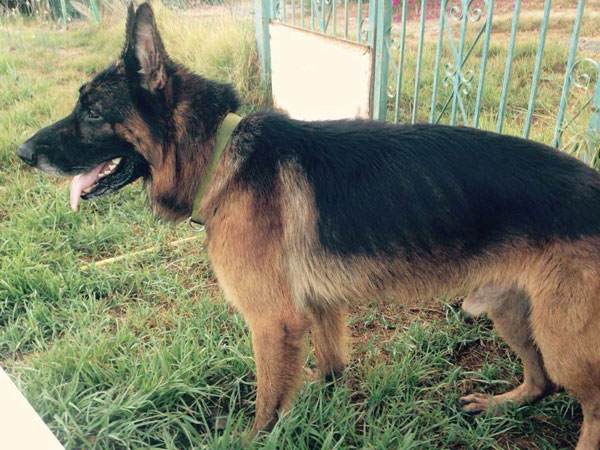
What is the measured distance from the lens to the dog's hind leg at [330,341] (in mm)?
2505

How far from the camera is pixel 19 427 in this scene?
1.29 meters

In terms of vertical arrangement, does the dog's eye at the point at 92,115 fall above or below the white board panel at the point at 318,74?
above

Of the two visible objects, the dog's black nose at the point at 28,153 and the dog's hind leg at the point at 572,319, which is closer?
the dog's hind leg at the point at 572,319

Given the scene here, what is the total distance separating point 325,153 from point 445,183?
54cm

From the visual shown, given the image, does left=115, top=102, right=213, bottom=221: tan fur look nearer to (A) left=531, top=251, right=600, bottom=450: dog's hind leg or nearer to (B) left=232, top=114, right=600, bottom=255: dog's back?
(B) left=232, top=114, right=600, bottom=255: dog's back

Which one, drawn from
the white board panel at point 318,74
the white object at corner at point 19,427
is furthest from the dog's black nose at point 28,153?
the white board panel at point 318,74

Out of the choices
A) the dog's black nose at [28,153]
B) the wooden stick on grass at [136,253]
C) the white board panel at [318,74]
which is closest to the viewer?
the dog's black nose at [28,153]

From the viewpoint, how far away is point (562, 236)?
1816mm

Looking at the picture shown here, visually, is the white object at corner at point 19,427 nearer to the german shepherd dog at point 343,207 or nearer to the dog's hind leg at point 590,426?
the german shepherd dog at point 343,207

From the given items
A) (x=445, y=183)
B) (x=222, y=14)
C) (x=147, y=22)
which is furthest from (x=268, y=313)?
(x=222, y=14)

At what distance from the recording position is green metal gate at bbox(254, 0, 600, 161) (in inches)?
116

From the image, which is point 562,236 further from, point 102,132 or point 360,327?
point 102,132

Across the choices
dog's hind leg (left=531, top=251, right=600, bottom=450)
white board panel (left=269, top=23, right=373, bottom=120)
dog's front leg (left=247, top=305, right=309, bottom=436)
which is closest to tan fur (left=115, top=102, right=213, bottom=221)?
dog's front leg (left=247, top=305, right=309, bottom=436)

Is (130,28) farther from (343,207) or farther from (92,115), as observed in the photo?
(343,207)
